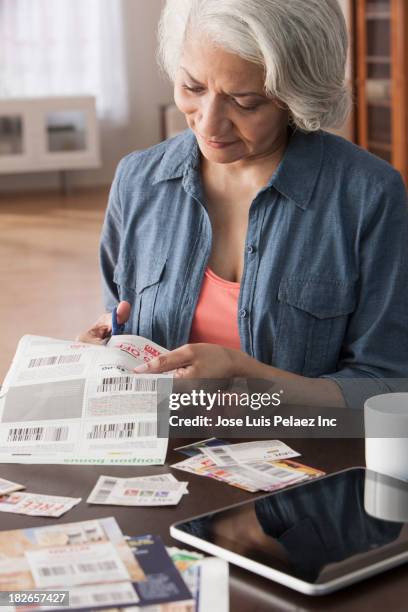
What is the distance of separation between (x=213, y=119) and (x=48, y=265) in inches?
167

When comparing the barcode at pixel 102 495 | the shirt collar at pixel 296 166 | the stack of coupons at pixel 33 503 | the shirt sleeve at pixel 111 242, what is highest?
the shirt collar at pixel 296 166

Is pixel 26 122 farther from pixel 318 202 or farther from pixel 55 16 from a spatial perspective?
pixel 318 202

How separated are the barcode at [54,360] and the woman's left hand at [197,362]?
0.09 m

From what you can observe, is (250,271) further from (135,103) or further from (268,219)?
(135,103)

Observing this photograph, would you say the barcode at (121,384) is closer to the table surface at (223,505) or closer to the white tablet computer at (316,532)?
the table surface at (223,505)

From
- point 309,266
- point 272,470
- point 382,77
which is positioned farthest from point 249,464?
point 382,77

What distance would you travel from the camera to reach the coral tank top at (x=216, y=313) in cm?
173

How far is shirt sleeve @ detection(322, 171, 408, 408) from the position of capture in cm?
162

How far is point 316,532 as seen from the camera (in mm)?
1061

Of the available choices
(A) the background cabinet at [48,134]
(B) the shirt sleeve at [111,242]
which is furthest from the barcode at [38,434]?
(A) the background cabinet at [48,134]

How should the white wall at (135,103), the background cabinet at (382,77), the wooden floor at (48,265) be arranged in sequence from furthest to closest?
1. the white wall at (135,103)
2. the background cabinet at (382,77)
3. the wooden floor at (48,265)

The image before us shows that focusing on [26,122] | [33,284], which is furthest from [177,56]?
[26,122]

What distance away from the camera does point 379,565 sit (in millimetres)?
976

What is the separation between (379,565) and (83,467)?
45cm
